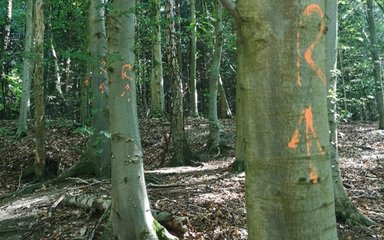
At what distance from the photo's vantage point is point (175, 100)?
32.6ft

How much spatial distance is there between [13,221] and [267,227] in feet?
19.0

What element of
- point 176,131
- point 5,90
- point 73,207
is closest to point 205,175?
point 176,131

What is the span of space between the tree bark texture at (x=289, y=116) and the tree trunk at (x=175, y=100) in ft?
25.7

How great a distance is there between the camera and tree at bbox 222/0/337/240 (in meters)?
1.80

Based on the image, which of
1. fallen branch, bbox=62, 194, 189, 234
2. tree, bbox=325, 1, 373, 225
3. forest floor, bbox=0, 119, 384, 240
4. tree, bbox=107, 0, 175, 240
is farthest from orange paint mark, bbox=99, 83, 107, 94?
tree, bbox=325, 1, 373, 225

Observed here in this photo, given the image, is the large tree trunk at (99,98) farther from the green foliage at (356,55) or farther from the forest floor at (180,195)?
the green foliage at (356,55)

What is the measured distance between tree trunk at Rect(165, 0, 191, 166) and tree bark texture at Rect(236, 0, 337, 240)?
25.7 feet

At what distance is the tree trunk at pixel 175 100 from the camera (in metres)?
9.68

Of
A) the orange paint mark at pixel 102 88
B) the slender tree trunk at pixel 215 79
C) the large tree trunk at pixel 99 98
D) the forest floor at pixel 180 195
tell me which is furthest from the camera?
the slender tree trunk at pixel 215 79

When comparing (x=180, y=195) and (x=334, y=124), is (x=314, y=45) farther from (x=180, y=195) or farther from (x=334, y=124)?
(x=180, y=195)

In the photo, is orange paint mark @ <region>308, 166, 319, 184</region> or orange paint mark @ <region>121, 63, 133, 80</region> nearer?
orange paint mark @ <region>308, 166, 319, 184</region>

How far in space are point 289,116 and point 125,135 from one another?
2878mm

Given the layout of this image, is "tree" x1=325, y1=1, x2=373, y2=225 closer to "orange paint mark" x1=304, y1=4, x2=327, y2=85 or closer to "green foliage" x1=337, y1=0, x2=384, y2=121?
"orange paint mark" x1=304, y1=4, x2=327, y2=85

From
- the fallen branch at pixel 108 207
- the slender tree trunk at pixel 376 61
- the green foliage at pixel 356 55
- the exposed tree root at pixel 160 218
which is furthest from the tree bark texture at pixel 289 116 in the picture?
the slender tree trunk at pixel 376 61
